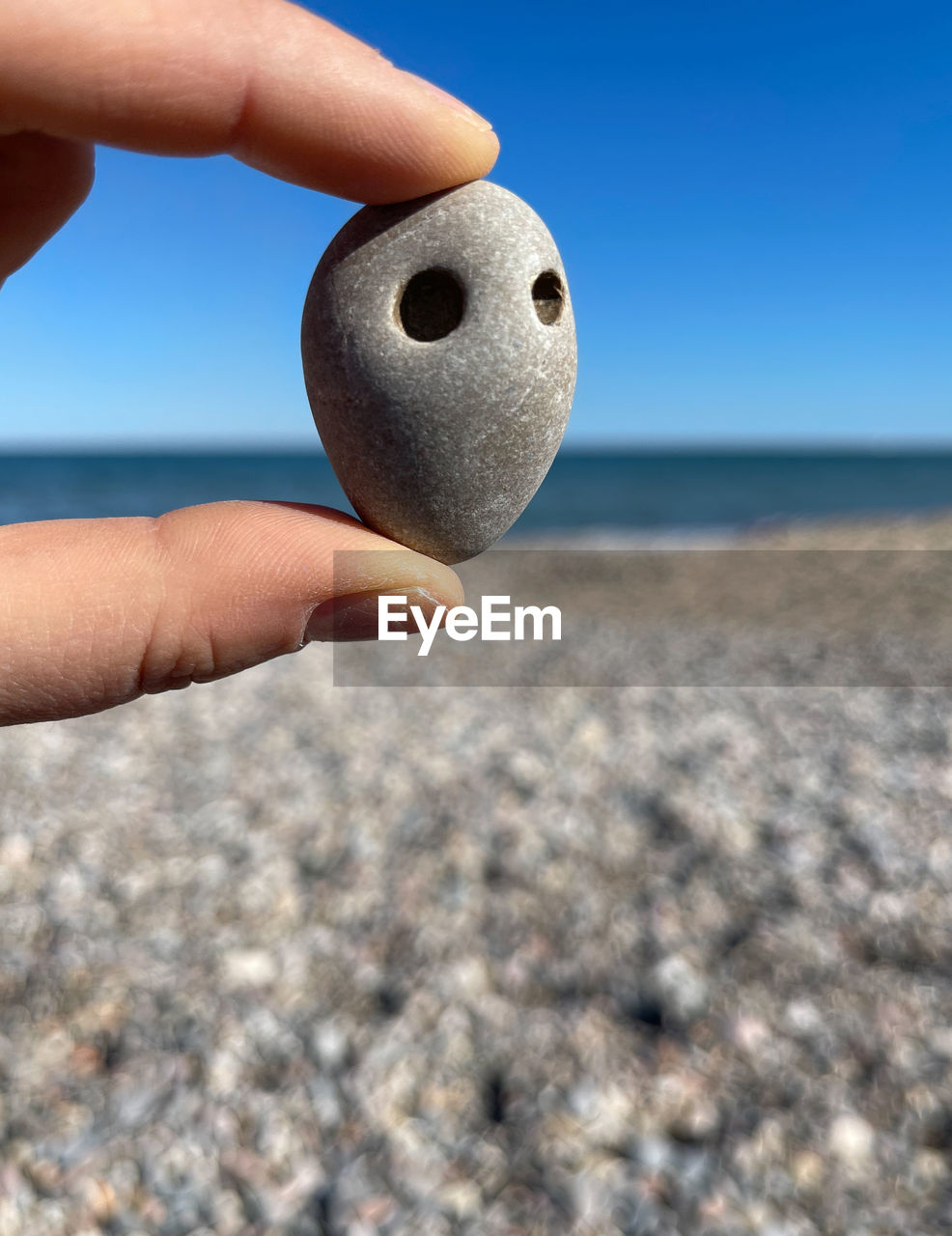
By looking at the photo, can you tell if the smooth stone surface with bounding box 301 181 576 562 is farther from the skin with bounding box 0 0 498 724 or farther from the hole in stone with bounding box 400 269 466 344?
the skin with bounding box 0 0 498 724

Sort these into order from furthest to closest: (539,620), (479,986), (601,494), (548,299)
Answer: (601,494) < (539,620) < (479,986) < (548,299)

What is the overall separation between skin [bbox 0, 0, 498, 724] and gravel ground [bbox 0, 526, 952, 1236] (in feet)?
6.56

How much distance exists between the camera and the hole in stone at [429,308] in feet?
7.54

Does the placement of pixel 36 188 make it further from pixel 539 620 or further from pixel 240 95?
pixel 539 620

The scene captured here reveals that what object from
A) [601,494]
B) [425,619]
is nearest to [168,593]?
[425,619]

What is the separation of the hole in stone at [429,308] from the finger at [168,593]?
0.52 m

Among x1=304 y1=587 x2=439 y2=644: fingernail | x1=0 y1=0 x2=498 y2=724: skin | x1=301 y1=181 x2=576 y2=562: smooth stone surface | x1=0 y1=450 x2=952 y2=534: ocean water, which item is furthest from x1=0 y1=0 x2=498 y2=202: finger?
x1=0 y1=450 x2=952 y2=534: ocean water

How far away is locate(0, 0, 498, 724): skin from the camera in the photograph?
1959 millimetres

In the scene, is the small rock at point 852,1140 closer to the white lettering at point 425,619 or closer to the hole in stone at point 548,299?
the white lettering at point 425,619

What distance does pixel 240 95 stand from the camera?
209 centimetres

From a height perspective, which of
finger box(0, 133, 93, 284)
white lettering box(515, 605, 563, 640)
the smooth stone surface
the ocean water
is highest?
finger box(0, 133, 93, 284)

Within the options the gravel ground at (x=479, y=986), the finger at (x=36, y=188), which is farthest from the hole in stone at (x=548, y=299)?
the gravel ground at (x=479, y=986)

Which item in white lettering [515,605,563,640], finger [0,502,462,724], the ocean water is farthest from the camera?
the ocean water

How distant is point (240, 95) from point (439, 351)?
0.70 m
